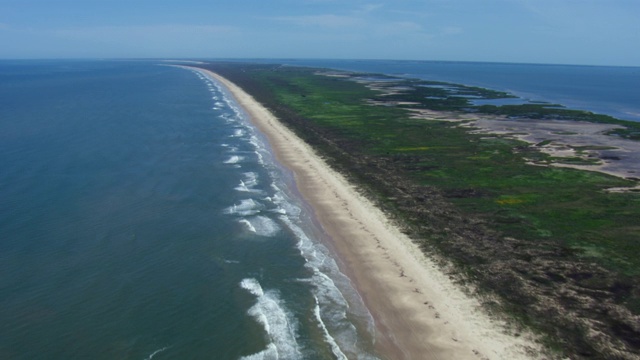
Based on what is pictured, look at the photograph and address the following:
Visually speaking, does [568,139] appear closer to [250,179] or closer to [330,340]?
[250,179]

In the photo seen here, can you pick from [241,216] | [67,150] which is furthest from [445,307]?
[67,150]

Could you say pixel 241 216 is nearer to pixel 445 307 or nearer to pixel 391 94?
pixel 445 307

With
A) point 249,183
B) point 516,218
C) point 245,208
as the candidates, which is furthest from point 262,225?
point 516,218

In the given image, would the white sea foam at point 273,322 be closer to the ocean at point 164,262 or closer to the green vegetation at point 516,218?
the ocean at point 164,262

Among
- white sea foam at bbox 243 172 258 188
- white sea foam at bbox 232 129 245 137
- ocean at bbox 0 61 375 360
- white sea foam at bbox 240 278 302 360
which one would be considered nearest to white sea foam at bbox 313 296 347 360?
ocean at bbox 0 61 375 360

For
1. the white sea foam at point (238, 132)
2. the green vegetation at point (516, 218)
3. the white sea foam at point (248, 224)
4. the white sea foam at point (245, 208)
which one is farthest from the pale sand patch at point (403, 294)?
the white sea foam at point (238, 132)

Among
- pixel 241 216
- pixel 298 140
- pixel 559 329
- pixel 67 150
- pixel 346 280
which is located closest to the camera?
pixel 559 329
